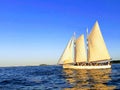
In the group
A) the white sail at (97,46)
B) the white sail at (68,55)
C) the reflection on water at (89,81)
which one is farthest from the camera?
the white sail at (68,55)

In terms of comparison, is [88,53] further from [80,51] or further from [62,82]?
[62,82]

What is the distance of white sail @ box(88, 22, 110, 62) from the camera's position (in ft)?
355

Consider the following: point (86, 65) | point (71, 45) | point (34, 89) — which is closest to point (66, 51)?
point (71, 45)

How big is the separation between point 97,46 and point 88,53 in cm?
699

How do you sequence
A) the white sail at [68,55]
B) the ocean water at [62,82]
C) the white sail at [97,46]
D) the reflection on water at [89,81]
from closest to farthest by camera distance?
the reflection on water at [89,81], the ocean water at [62,82], the white sail at [97,46], the white sail at [68,55]

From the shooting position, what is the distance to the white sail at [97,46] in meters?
108

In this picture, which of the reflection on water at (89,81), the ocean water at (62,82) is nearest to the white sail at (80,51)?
the ocean water at (62,82)

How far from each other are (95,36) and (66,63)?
17.7m

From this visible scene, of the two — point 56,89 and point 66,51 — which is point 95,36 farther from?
point 56,89

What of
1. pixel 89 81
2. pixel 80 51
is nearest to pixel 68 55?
pixel 80 51

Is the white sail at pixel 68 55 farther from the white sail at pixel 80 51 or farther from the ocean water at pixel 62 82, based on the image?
the ocean water at pixel 62 82

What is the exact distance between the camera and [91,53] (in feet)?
367

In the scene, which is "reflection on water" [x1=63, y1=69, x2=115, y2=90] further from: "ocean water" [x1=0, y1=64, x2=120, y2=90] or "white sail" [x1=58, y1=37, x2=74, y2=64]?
"white sail" [x1=58, y1=37, x2=74, y2=64]

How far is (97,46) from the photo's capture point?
108812 millimetres
